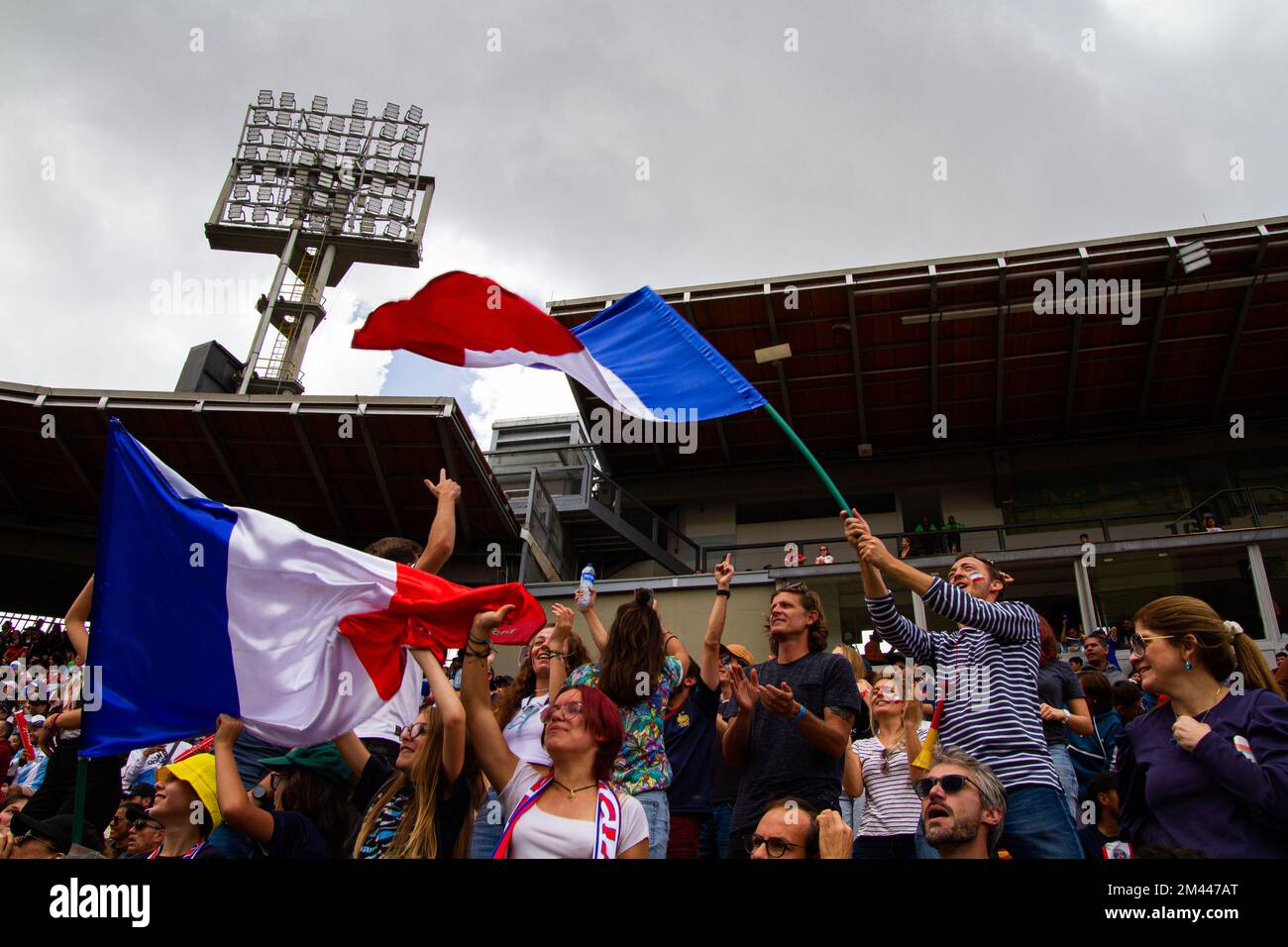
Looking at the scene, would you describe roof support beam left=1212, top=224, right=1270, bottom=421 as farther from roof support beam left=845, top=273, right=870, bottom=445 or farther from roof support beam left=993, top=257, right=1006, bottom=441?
roof support beam left=845, top=273, right=870, bottom=445

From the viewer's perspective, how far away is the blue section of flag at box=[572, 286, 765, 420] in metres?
4.95

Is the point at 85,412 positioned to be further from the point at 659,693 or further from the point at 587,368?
the point at 659,693

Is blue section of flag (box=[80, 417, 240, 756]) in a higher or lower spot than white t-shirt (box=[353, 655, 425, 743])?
higher

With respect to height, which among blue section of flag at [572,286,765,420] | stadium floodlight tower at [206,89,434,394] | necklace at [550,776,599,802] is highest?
stadium floodlight tower at [206,89,434,394]

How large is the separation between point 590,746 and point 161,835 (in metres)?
2.19

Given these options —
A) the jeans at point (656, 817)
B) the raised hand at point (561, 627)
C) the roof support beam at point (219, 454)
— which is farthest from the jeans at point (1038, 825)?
the roof support beam at point (219, 454)

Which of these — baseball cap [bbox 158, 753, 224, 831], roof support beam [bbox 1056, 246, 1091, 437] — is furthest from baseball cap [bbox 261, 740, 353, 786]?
roof support beam [bbox 1056, 246, 1091, 437]

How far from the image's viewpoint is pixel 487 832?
12.1 feet

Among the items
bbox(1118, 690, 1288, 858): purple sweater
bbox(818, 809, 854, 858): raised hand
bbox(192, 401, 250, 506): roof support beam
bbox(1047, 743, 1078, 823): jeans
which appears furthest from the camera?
bbox(192, 401, 250, 506): roof support beam

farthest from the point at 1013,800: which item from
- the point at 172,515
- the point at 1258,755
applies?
the point at 172,515

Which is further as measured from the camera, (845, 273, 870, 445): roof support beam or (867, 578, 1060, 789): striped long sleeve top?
(845, 273, 870, 445): roof support beam

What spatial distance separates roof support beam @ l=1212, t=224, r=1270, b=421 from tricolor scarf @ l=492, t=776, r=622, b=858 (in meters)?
18.5

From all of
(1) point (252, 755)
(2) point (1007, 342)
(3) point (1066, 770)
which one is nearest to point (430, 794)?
(1) point (252, 755)
